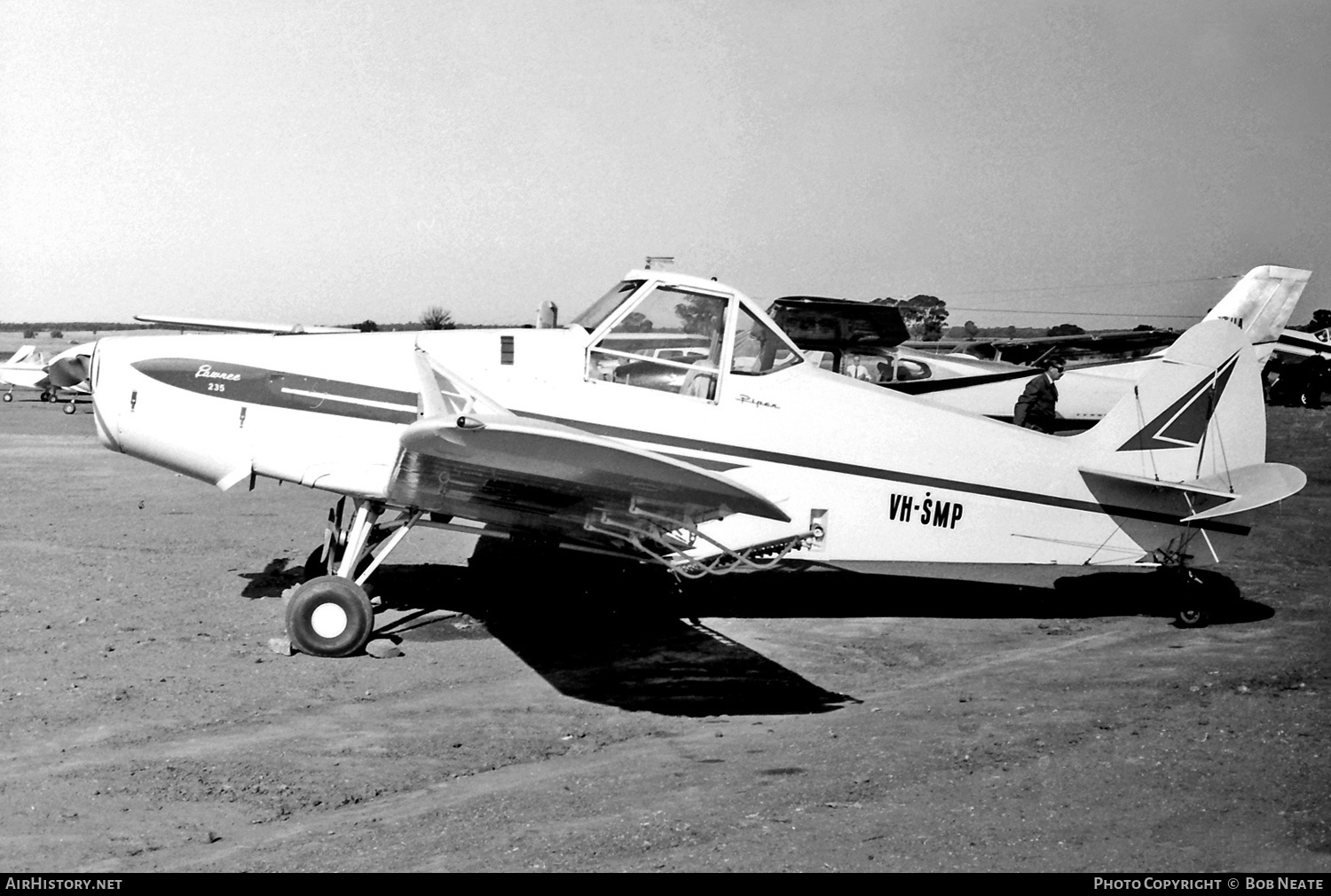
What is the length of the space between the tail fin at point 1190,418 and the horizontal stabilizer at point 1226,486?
9 centimetres

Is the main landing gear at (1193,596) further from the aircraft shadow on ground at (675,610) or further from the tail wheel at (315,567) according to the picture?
the tail wheel at (315,567)

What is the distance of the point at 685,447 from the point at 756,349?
932 millimetres

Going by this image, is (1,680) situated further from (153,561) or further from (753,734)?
(753,734)

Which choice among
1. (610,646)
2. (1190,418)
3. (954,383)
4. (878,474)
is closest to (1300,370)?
(954,383)

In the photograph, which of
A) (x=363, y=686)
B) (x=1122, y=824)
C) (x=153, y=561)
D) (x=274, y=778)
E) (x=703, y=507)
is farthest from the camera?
(x=153, y=561)

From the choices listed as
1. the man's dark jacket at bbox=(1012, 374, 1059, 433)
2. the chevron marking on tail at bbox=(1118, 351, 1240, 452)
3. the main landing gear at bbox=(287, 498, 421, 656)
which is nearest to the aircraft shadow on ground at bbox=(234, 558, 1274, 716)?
the main landing gear at bbox=(287, 498, 421, 656)

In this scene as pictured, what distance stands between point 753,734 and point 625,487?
1576 millimetres

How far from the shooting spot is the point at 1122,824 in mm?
4887

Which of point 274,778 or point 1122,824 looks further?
point 274,778

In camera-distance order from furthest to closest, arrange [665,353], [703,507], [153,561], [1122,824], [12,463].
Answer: [12,463] → [153,561] → [665,353] → [703,507] → [1122,824]

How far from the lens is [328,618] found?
735cm

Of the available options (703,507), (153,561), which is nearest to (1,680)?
(153,561)

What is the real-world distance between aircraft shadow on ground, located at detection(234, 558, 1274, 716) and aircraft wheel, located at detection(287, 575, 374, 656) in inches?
25.7

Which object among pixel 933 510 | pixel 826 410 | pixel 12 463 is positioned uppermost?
pixel 826 410
